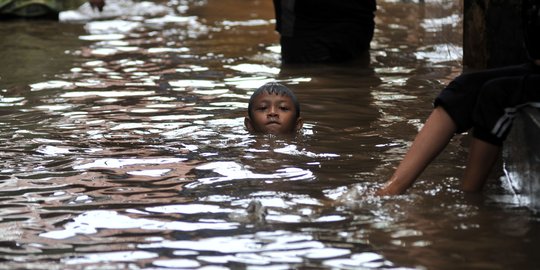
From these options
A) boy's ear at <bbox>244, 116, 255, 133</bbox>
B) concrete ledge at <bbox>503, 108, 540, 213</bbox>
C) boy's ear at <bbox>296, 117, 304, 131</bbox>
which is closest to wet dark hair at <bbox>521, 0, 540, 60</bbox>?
concrete ledge at <bbox>503, 108, 540, 213</bbox>

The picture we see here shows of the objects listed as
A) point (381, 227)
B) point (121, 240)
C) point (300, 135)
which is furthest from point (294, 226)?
point (300, 135)

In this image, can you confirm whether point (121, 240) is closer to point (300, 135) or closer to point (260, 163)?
point (260, 163)

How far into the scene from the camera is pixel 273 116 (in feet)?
22.6

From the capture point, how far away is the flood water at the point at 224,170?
164 inches

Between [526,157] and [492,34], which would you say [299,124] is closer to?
[526,157]

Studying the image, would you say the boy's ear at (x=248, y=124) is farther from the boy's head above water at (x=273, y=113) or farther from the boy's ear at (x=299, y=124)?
the boy's ear at (x=299, y=124)

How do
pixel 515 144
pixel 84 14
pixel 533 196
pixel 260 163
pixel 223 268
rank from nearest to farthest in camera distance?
pixel 223 268 → pixel 533 196 → pixel 515 144 → pixel 260 163 → pixel 84 14

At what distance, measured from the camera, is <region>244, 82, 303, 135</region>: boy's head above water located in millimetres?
6836

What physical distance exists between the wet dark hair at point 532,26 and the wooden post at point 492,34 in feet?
11.5

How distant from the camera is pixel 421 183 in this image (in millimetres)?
5223

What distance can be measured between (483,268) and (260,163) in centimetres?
208

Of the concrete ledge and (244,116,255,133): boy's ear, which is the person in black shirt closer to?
the concrete ledge

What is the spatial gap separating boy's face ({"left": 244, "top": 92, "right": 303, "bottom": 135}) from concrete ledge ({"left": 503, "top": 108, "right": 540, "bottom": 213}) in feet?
6.35

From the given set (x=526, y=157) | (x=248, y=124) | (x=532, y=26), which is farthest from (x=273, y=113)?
(x=532, y=26)
